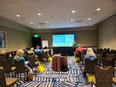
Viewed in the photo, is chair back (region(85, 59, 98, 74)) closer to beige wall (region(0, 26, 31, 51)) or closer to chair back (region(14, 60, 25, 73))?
chair back (region(14, 60, 25, 73))

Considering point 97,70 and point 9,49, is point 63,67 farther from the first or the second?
point 9,49

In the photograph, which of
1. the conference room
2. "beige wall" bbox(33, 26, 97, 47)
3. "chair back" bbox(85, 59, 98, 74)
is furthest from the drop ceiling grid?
"beige wall" bbox(33, 26, 97, 47)

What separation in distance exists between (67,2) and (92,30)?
1003cm

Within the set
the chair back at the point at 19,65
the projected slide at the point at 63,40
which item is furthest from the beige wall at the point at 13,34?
the chair back at the point at 19,65

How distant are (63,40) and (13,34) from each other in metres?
6.26

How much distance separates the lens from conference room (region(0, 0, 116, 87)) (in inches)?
171

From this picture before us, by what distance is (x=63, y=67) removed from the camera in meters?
6.35

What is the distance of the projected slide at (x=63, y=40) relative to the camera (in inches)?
594

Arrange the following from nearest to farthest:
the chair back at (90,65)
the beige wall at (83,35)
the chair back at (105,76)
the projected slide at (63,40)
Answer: the chair back at (105,76) → the chair back at (90,65) → the beige wall at (83,35) → the projected slide at (63,40)

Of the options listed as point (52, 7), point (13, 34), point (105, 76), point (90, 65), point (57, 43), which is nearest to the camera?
point (105, 76)

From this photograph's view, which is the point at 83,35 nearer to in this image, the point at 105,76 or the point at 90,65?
the point at 90,65

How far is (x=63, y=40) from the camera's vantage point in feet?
49.9

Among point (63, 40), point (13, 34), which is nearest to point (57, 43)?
point (63, 40)

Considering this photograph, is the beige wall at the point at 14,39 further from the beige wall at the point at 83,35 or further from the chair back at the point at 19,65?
the chair back at the point at 19,65
